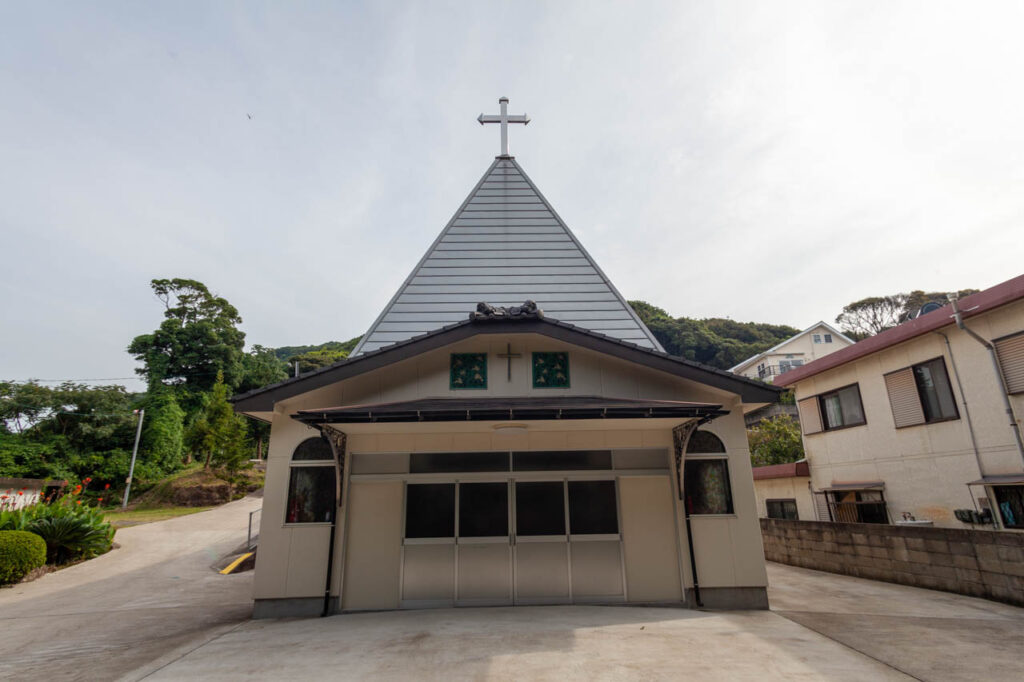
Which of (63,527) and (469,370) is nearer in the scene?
(469,370)

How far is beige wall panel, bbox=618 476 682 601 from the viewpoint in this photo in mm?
6566

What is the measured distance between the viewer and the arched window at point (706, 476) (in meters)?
6.60

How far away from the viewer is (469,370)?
7.09 metres

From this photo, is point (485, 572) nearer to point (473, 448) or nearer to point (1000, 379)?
point (473, 448)

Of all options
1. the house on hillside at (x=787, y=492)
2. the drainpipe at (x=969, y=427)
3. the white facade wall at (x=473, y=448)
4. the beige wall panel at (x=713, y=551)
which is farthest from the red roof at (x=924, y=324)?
the beige wall panel at (x=713, y=551)

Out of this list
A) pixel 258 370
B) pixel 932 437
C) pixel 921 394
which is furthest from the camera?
pixel 258 370

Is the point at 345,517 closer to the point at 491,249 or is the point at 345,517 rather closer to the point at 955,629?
the point at 491,249

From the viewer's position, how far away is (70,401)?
2559cm

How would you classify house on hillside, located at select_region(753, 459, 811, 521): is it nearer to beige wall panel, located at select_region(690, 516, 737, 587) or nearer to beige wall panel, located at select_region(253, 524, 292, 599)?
beige wall panel, located at select_region(690, 516, 737, 587)

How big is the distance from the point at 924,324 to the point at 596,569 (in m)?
8.36

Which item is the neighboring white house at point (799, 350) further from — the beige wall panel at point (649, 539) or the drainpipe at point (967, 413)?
the beige wall panel at point (649, 539)

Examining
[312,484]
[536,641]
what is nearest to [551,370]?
[536,641]

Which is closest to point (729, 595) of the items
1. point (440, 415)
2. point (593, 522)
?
point (593, 522)

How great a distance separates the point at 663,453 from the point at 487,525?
2743mm
